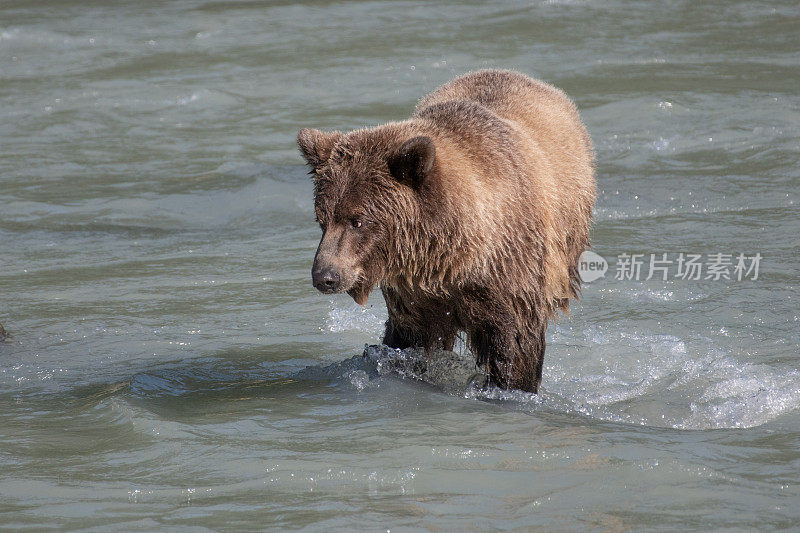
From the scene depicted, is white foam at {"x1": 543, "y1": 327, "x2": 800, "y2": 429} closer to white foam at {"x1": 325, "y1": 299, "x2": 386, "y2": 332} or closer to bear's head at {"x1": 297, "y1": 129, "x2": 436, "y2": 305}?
white foam at {"x1": 325, "y1": 299, "x2": 386, "y2": 332}

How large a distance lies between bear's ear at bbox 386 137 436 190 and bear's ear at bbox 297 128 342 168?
1.10ft

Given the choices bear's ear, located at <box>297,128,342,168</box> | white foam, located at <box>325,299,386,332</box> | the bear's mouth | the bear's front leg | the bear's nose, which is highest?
bear's ear, located at <box>297,128,342,168</box>

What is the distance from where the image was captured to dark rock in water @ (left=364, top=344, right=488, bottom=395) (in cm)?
651

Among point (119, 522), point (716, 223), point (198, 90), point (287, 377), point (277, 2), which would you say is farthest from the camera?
point (277, 2)

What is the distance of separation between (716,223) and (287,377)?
4816mm

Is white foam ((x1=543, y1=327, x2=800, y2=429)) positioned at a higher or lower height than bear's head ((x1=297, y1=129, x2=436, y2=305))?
lower

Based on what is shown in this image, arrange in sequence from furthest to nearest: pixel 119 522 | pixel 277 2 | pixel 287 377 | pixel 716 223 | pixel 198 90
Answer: pixel 277 2, pixel 198 90, pixel 716 223, pixel 287 377, pixel 119 522

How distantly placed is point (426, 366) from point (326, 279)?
54.7 inches

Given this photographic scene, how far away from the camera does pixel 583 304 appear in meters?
8.34

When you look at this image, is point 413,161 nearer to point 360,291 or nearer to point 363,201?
point 363,201

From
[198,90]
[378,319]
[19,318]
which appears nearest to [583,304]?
[378,319]

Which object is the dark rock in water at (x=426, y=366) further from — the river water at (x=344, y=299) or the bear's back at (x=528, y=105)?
the bear's back at (x=528, y=105)

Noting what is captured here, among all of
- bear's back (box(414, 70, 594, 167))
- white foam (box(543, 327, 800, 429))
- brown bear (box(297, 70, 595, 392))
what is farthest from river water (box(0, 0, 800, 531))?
bear's back (box(414, 70, 594, 167))

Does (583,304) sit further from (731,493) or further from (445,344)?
(731,493)
